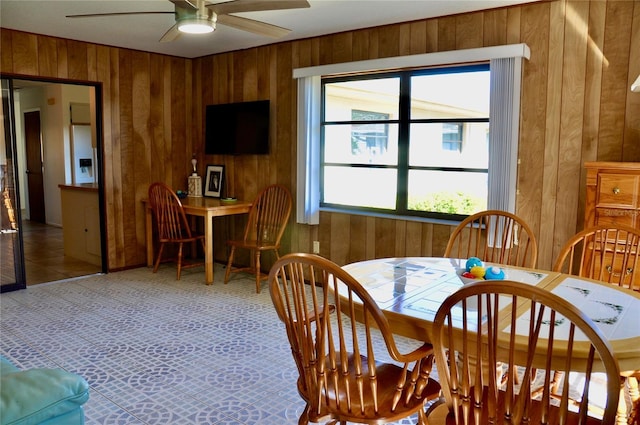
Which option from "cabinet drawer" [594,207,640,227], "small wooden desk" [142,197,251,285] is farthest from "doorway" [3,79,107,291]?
"cabinet drawer" [594,207,640,227]

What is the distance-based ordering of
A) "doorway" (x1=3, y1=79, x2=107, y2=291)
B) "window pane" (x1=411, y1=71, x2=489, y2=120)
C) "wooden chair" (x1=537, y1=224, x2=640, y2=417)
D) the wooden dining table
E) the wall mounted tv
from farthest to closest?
"doorway" (x1=3, y1=79, x2=107, y2=291) → the wall mounted tv → "window pane" (x1=411, y1=71, x2=489, y2=120) → "wooden chair" (x1=537, y1=224, x2=640, y2=417) → the wooden dining table

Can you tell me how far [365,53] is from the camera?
439 centimetres

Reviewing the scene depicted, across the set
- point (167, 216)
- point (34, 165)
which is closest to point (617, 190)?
point (167, 216)

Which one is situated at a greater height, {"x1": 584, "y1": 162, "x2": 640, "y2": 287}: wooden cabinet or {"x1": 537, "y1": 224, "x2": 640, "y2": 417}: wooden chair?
{"x1": 584, "y1": 162, "x2": 640, "y2": 287}: wooden cabinet

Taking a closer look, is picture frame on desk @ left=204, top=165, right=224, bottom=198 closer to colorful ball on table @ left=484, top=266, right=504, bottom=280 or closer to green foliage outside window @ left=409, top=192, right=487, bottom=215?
green foliage outside window @ left=409, top=192, right=487, bottom=215

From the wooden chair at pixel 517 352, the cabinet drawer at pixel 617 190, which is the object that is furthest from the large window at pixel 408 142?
the wooden chair at pixel 517 352

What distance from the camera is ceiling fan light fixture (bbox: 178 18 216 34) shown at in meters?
2.84

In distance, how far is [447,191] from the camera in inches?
161

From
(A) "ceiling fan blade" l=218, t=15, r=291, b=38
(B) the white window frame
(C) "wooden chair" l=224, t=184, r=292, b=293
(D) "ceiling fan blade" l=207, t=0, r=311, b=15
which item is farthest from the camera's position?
(C) "wooden chair" l=224, t=184, r=292, b=293

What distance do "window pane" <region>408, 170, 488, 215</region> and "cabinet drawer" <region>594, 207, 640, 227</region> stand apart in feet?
3.29

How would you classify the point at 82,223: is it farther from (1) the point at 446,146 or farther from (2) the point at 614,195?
(2) the point at 614,195

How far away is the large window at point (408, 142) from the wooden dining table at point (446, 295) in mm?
1476

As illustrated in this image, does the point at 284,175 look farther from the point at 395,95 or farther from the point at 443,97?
the point at 443,97

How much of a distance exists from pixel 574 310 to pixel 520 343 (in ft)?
1.11
